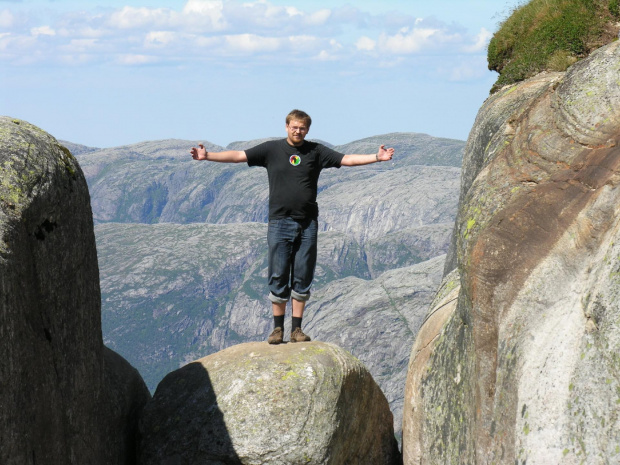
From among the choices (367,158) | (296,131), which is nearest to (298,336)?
(367,158)

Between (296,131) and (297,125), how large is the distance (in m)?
0.15

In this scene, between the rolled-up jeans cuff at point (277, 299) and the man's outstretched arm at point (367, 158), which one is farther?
the rolled-up jeans cuff at point (277, 299)

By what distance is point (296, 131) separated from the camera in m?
17.5

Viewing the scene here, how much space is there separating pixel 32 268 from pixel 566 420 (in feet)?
30.3

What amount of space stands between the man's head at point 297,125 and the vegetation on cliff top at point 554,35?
1199 cm

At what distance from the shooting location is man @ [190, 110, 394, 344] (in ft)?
57.9

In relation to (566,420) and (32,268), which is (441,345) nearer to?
(566,420)

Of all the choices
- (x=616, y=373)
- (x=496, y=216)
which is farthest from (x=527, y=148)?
(x=616, y=373)

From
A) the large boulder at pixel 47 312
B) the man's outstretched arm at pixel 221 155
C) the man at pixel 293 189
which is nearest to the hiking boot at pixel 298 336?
the man at pixel 293 189

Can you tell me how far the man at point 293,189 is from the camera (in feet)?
57.9

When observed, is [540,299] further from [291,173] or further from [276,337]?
[276,337]

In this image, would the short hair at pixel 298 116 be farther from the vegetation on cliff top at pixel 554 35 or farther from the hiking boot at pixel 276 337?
the vegetation on cliff top at pixel 554 35

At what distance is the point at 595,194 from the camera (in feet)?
41.4

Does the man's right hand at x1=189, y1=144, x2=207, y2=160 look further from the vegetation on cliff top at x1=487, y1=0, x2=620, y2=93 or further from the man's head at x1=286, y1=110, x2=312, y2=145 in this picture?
the vegetation on cliff top at x1=487, y1=0, x2=620, y2=93
